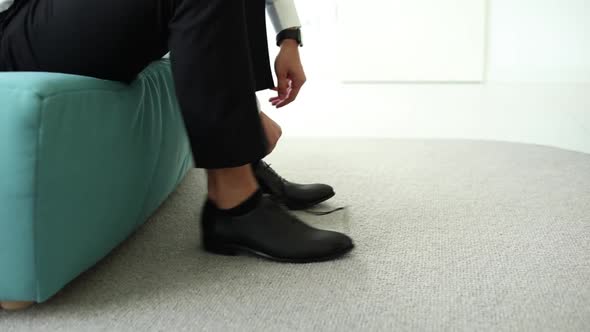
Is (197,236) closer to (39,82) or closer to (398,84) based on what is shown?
(39,82)

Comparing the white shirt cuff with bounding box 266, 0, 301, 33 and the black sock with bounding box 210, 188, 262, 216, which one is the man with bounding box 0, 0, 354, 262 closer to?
the black sock with bounding box 210, 188, 262, 216

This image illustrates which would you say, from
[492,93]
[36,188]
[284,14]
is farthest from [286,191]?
[492,93]

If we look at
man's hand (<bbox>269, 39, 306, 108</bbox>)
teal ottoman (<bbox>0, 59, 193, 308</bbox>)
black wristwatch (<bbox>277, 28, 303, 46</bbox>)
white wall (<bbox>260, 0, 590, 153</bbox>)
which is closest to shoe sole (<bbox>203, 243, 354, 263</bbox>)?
teal ottoman (<bbox>0, 59, 193, 308</bbox>)

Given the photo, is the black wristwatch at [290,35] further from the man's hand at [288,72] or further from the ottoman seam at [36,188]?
the ottoman seam at [36,188]

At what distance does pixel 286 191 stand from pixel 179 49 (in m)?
0.44

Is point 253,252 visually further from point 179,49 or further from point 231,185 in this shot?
point 179,49

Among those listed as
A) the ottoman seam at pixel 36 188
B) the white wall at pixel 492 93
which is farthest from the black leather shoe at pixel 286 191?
the white wall at pixel 492 93

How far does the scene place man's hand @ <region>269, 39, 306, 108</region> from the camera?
114 centimetres

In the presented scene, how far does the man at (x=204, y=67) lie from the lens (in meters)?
0.88

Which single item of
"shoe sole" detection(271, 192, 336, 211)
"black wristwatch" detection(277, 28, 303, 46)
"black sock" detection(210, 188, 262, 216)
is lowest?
"shoe sole" detection(271, 192, 336, 211)

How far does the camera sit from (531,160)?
1607mm

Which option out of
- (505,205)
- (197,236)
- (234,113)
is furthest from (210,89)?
(505,205)

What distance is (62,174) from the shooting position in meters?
0.80

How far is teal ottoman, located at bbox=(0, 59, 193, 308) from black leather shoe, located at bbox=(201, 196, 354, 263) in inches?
6.0
